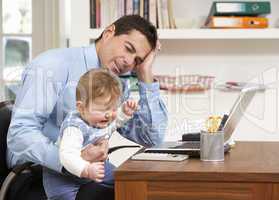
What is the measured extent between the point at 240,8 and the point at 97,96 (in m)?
1.65

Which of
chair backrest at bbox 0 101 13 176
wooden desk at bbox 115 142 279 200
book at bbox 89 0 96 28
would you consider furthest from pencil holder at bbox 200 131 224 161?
book at bbox 89 0 96 28

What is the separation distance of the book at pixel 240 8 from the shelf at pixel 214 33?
10 cm

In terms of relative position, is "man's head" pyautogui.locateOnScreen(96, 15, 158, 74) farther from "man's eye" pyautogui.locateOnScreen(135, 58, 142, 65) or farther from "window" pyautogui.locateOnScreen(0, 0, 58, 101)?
"window" pyautogui.locateOnScreen(0, 0, 58, 101)

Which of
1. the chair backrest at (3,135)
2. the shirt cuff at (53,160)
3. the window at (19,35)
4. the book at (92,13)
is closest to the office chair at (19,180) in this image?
the chair backrest at (3,135)

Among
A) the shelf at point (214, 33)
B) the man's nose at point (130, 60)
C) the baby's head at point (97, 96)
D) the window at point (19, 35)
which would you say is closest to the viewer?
the baby's head at point (97, 96)

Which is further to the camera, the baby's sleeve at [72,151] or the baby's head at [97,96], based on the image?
the baby's head at [97,96]

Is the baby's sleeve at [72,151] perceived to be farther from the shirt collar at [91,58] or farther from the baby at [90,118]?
the shirt collar at [91,58]

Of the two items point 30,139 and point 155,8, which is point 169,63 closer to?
point 155,8

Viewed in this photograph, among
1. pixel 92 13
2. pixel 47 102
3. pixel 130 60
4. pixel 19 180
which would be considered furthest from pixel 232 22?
pixel 19 180

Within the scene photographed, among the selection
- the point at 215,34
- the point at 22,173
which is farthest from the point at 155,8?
the point at 22,173

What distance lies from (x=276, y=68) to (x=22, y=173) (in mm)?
1924

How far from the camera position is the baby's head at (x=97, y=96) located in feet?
5.03

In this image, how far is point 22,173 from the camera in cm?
176

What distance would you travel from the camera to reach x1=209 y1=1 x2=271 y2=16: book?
115 inches
